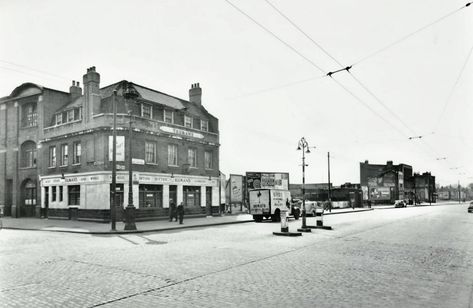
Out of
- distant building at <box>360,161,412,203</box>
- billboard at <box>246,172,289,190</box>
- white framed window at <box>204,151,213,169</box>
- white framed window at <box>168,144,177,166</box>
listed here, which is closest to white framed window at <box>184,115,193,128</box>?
white framed window at <box>168,144,177,166</box>

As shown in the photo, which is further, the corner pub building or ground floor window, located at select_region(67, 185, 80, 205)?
ground floor window, located at select_region(67, 185, 80, 205)

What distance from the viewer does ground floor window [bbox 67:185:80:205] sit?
98.6 ft

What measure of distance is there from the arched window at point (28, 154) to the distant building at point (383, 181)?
234ft

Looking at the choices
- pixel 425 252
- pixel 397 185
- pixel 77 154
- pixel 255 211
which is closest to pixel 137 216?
pixel 77 154

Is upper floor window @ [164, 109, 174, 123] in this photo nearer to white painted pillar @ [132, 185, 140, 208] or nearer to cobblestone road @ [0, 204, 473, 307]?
white painted pillar @ [132, 185, 140, 208]

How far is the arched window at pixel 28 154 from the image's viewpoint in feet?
113

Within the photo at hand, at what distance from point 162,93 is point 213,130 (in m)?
6.12

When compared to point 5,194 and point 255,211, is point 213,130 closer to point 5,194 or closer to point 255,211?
point 255,211

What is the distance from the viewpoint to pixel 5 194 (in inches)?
1415

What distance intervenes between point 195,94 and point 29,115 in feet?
51.1

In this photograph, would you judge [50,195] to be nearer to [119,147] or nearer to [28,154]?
[28,154]

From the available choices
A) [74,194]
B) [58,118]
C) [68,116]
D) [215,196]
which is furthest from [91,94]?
[215,196]

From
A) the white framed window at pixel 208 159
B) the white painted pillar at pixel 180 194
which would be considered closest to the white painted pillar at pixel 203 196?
the white framed window at pixel 208 159

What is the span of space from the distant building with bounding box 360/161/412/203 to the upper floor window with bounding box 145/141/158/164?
66.9 metres
